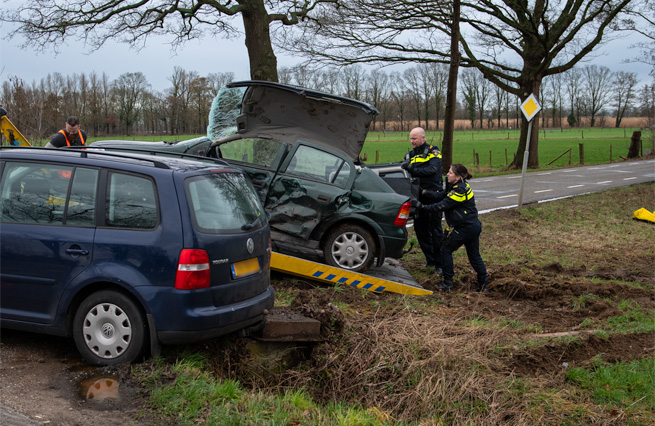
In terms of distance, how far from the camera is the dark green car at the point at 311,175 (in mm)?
7539

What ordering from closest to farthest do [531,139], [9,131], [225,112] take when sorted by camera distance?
[225,112]
[9,131]
[531,139]

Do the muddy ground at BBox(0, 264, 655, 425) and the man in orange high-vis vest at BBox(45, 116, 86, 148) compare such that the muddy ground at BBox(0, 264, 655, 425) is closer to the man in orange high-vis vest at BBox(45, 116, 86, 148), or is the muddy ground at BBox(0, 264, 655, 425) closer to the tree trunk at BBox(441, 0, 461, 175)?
the man in orange high-vis vest at BBox(45, 116, 86, 148)

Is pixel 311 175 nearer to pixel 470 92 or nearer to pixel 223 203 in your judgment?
pixel 223 203

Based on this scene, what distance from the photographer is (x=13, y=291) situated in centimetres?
454

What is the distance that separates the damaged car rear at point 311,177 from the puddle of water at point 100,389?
11.7ft

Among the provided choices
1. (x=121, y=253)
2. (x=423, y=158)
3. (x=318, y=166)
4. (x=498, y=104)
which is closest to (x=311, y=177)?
(x=318, y=166)

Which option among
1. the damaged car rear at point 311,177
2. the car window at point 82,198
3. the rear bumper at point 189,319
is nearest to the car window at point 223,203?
the rear bumper at point 189,319

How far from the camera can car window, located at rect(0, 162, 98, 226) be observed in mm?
4535

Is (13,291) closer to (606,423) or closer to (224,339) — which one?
(224,339)

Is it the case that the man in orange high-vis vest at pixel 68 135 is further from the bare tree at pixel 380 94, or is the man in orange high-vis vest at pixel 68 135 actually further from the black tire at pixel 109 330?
the bare tree at pixel 380 94

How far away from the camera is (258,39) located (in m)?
16.2

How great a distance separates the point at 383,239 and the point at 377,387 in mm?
3143

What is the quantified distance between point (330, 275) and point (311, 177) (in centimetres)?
147

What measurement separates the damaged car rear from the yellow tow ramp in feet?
1.82
